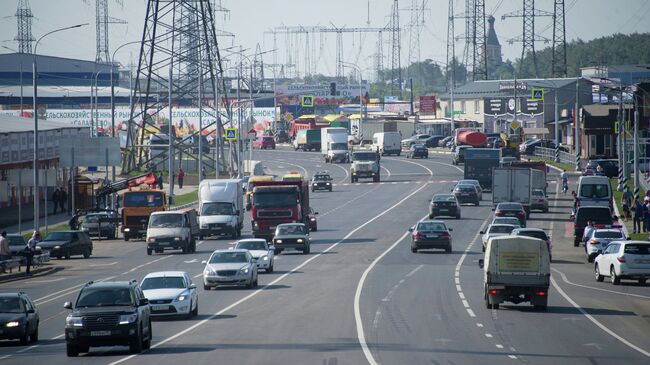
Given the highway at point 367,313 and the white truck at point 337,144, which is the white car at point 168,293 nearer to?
the highway at point 367,313

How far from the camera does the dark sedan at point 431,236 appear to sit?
5306 cm

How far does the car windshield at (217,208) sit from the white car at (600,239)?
1948cm

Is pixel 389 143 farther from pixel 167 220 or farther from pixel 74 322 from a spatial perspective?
pixel 74 322

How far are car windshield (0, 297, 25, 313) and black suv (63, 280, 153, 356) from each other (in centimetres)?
268

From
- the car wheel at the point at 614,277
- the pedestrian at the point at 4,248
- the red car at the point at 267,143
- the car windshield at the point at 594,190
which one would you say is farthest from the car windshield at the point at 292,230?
the red car at the point at 267,143

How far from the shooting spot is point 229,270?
3900 cm

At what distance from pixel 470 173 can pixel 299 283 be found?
49285mm

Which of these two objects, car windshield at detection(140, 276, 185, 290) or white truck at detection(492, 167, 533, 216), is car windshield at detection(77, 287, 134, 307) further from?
white truck at detection(492, 167, 533, 216)

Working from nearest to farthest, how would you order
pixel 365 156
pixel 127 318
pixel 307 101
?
pixel 127 318 < pixel 365 156 < pixel 307 101

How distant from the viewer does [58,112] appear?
171 meters

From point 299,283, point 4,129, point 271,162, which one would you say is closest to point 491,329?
point 299,283

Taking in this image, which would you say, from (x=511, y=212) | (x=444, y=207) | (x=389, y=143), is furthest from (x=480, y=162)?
(x=389, y=143)

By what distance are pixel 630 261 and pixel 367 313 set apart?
12205 millimetres

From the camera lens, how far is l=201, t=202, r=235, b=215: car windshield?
2414 inches
